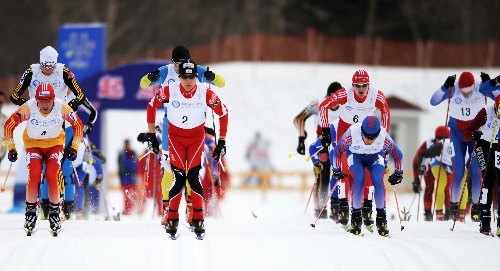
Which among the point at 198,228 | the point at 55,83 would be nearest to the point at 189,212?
the point at 198,228

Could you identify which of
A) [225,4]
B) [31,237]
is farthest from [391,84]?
[31,237]

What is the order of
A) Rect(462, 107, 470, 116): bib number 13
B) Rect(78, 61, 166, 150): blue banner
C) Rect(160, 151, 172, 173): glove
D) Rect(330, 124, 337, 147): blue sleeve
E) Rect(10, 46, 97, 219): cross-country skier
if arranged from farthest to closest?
1. Rect(78, 61, 166, 150): blue banner
2. Rect(462, 107, 470, 116): bib number 13
3. Rect(330, 124, 337, 147): blue sleeve
4. Rect(10, 46, 97, 219): cross-country skier
5. Rect(160, 151, 172, 173): glove

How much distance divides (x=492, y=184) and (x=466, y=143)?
6.13ft

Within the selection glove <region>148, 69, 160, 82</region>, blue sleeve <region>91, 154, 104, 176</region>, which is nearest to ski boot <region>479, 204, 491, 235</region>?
glove <region>148, 69, 160, 82</region>

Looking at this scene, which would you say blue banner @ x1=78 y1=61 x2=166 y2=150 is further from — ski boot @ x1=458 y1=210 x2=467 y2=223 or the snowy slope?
the snowy slope

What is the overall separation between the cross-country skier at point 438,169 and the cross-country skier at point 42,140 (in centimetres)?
659

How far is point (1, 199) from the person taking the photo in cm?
2641

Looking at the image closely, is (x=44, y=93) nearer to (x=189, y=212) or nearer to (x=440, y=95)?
(x=189, y=212)

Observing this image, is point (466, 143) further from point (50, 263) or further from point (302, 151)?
point (50, 263)

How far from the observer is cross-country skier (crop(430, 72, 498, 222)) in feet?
47.4

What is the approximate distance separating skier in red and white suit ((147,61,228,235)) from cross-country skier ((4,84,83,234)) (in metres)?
1.20

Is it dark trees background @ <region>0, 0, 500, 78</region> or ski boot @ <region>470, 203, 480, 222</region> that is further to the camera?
dark trees background @ <region>0, 0, 500, 78</region>

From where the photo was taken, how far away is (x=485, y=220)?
503 inches

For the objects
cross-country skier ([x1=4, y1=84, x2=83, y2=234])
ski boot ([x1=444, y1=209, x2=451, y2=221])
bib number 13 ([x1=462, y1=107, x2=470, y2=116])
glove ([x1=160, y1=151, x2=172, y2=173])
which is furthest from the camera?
ski boot ([x1=444, y1=209, x2=451, y2=221])
